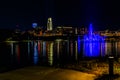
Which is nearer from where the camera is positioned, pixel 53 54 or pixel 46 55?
pixel 46 55

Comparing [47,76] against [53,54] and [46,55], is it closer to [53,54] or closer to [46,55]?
[46,55]

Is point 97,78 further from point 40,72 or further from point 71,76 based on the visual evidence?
point 40,72

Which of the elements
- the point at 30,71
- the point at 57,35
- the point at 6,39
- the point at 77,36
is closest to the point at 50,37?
the point at 57,35

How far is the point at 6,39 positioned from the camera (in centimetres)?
7900

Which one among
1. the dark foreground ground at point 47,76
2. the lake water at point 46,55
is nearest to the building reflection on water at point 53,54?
the lake water at point 46,55

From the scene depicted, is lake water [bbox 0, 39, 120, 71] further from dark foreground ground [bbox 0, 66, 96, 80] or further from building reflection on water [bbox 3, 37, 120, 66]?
dark foreground ground [bbox 0, 66, 96, 80]

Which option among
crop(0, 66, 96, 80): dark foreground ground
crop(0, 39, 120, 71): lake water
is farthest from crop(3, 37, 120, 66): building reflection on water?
crop(0, 66, 96, 80): dark foreground ground

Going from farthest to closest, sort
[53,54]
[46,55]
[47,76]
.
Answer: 1. [53,54]
2. [46,55]
3. [47,76]

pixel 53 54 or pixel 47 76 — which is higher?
pixel 47 76

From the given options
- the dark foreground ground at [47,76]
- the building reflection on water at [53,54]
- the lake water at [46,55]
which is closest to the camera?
the dark foreground ground at [47,76]

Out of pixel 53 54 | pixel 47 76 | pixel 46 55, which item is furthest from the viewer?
pixel 53 54

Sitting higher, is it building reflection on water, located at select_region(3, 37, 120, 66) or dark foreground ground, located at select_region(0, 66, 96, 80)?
dark foreground ground, located at select_region(0, 66, 96, 80)

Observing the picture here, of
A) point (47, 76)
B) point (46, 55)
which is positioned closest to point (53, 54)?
point (46, 55)

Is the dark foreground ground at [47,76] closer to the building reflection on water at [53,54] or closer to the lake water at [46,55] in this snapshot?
the lake water at [46,55]
